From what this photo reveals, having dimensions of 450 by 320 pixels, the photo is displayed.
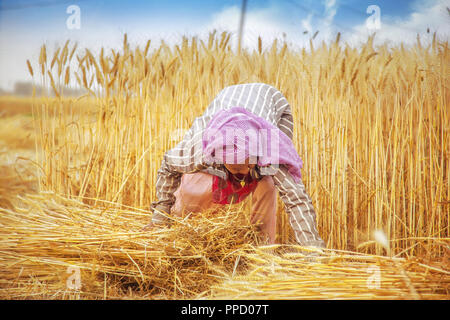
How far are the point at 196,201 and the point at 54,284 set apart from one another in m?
0.56

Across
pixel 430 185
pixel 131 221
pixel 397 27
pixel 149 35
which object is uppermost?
pixel 149 35

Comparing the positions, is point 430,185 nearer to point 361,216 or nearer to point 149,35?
point 361,216

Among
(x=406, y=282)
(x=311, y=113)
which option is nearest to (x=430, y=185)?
(x=311, y=113)

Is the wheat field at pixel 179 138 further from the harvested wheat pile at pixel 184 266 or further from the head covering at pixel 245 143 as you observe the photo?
the head covering at pixel 245 143

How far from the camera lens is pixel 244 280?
37.6 inches

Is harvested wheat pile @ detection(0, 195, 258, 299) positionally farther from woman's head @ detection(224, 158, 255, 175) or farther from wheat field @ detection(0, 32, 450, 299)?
woman's head @ detection(224, 158, 255, 175)

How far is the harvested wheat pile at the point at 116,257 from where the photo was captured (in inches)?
38.7

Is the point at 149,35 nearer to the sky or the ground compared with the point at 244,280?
nearer to the sky

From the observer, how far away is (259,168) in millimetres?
1169

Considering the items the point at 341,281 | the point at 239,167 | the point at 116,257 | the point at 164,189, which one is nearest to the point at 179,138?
the point at 164,189

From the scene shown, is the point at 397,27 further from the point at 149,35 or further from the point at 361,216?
the point at 149,35
